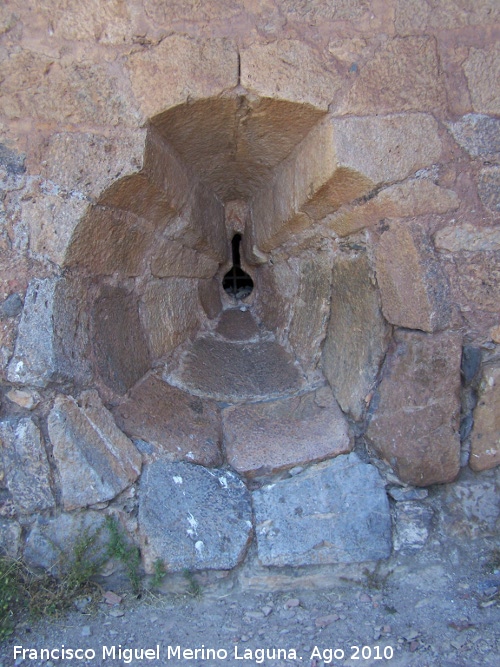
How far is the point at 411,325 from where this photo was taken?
6.37 ft

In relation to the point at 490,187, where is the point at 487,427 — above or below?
below

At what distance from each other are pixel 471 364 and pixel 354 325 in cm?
47

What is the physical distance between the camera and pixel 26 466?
1.81 m

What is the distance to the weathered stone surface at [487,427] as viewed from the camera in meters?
1.95

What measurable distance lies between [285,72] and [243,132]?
312mm

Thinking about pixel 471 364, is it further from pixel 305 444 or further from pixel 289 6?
pixel 289 6

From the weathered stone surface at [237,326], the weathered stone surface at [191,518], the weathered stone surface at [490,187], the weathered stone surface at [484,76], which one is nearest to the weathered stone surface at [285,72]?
the weathered stone surface at [484,76]

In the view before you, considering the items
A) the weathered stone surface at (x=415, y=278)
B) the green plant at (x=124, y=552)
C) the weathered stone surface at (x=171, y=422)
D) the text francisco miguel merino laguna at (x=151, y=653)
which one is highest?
the weathered stone surface at (x=415, y=278)

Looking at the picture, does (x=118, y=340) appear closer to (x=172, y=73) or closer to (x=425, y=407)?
(x=172, y=73)

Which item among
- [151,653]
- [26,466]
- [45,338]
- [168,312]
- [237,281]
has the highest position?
[237,281]

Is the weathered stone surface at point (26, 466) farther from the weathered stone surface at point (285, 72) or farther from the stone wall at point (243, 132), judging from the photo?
the weathered stone surface at point (285, 72)

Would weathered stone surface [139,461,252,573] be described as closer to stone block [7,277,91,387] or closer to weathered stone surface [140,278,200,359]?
stone block [7,277,91,387]

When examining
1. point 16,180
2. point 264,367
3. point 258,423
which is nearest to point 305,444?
point 258,423

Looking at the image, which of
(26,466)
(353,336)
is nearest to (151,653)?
(26,466)
